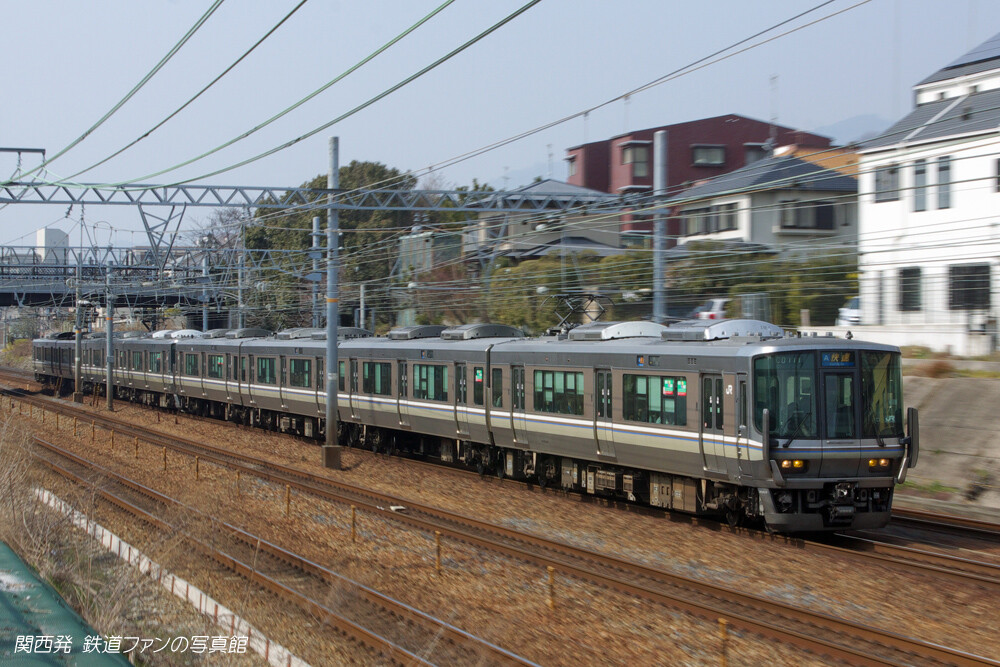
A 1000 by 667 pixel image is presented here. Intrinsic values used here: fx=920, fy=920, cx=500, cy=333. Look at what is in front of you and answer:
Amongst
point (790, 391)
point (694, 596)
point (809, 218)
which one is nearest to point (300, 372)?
point (790, 391)

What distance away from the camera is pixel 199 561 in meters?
11.5

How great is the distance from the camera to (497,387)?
16.6 m

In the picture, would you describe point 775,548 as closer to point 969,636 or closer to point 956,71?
point 969,636

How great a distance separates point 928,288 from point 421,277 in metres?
22.5

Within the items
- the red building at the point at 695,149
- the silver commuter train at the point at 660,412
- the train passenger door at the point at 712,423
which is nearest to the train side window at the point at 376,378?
the silver commuter train at the point at 660,412

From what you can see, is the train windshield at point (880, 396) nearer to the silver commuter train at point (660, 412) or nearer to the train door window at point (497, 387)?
the silver commuter train at point (660, 412)

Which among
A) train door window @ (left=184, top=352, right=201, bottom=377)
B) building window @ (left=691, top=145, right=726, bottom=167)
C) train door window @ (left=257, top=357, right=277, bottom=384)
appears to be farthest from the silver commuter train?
building window @ (left=691, top=145, right=726, bottom=167)

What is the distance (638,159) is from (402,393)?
2302cm

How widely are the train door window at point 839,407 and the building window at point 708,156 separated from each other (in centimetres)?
3008

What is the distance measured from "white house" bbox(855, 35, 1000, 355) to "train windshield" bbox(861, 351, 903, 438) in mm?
9402

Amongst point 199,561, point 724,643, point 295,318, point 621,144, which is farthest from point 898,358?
point 295,318

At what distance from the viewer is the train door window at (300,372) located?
23.6 m

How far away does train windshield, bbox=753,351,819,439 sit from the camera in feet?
37.0

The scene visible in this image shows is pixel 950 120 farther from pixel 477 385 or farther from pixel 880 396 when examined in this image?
pixel 477 385
